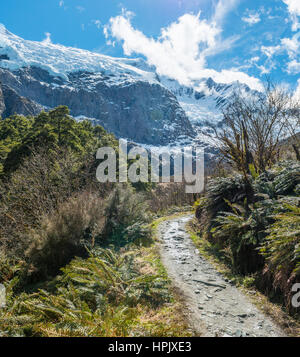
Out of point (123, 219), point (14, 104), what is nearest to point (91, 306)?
point (123, 219)

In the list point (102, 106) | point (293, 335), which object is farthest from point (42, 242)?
point (102, 106)

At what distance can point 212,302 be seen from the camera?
4668 millimetres

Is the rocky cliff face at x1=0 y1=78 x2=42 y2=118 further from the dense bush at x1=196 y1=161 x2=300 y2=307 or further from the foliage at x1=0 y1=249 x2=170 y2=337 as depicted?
the foliage at x1=0 y1=249 x2=170 y2=337

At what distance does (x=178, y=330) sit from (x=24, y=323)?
278 cm

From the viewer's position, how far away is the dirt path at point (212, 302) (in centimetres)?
372

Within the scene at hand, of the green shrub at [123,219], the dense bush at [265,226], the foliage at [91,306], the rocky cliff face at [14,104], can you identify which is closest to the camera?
the foliage at [91,306]

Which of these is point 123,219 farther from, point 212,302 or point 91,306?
point 212,302

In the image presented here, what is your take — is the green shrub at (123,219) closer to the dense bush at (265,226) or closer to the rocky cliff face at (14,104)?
the dense bush at (265,226)

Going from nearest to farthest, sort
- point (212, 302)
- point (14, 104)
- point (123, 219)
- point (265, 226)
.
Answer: point (212, 302) < point (265, 226) < point (123, 219) < point (14, 104)

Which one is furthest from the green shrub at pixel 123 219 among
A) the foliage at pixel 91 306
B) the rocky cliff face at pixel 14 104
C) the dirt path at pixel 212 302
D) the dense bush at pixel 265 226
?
the rocky cliff face at pixel 14 104

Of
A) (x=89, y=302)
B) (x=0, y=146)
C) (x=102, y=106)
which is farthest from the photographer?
(x=102, y=106)
